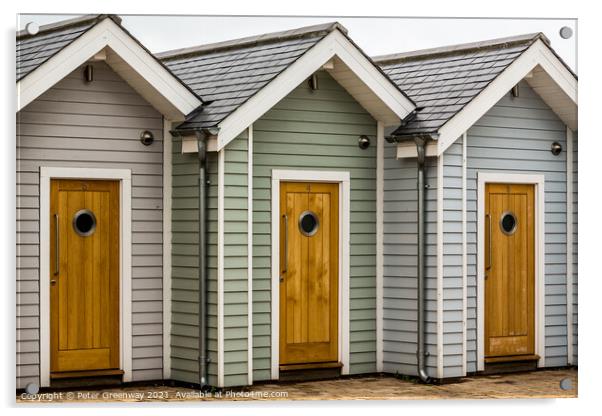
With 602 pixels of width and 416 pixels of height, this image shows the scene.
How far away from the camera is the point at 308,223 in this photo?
460 inches

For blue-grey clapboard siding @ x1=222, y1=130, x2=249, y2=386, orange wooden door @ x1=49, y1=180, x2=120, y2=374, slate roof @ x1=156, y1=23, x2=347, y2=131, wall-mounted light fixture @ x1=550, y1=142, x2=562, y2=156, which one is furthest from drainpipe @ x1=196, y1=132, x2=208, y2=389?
wall-mounted light fixture @ x1=550, y1=142, x2=562, y2=156

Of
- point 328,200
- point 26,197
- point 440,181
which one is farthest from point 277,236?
point 26,197

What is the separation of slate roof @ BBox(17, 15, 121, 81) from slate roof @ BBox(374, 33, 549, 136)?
2948 mm

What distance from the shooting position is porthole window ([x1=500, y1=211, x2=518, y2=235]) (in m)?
12.3

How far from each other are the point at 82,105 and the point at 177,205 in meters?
1.19

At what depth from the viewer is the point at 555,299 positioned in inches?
489

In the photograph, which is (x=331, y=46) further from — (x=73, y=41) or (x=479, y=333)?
(x=479, y=333)

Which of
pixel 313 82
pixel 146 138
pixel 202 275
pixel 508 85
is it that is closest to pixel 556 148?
pixel 508 85

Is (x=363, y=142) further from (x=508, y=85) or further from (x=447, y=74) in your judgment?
(x=508, y=85)

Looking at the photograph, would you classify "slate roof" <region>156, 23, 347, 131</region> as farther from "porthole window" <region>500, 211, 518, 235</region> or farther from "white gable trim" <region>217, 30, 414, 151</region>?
"porthole window" <region>500, 211, 518, 235</region>

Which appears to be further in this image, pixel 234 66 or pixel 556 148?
pixel 556 148

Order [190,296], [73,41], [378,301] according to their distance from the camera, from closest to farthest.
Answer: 1. [73,41]
2. [190,296]
3. [378,301]

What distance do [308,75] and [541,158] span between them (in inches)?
104

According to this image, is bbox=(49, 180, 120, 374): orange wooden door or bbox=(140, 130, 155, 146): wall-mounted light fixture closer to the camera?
Answer: bbox=(49, 180, 120, 374): orange wooden door
